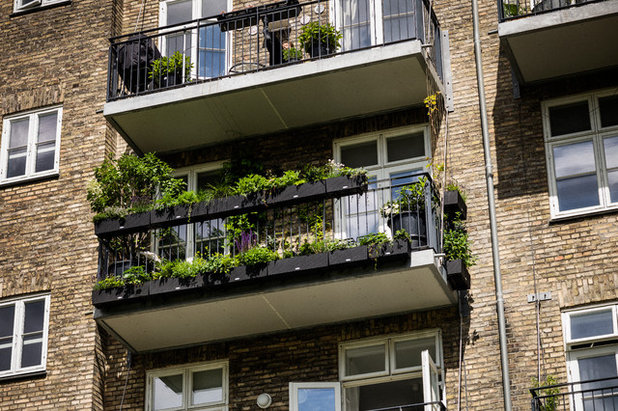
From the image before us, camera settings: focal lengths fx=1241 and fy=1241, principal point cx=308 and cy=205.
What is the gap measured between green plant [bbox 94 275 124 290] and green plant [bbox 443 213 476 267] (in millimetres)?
4323

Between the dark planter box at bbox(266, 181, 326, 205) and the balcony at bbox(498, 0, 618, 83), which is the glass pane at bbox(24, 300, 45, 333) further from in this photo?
the balcony at bbox(498, 0, 618, 83)

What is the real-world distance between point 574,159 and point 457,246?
6.53 feet

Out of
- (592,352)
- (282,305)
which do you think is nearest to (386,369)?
(282,305)

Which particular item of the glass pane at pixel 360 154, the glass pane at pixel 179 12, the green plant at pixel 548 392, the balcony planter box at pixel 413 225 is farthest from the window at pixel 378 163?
the glass pane at pixel 179 12

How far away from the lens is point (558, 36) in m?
15.9

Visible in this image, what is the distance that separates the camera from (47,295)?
17625 mm

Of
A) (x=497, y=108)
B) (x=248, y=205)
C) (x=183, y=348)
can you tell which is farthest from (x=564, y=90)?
(x=183, y=348)

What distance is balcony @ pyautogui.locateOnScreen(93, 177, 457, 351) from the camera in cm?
1553

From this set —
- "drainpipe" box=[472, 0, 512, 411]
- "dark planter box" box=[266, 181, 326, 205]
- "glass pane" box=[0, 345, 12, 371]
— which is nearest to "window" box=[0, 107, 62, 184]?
"glass pane" box=[0, 345, 12, 371]

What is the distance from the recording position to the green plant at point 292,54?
17.3 metres

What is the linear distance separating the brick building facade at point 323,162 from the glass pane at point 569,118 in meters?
0.05

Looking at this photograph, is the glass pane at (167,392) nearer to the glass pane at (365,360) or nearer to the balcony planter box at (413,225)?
the glass pane at (365,360)

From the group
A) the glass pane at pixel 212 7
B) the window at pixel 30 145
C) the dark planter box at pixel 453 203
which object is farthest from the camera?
the glass pane at pixel 212 7

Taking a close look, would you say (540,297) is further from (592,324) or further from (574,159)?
(574,159)
